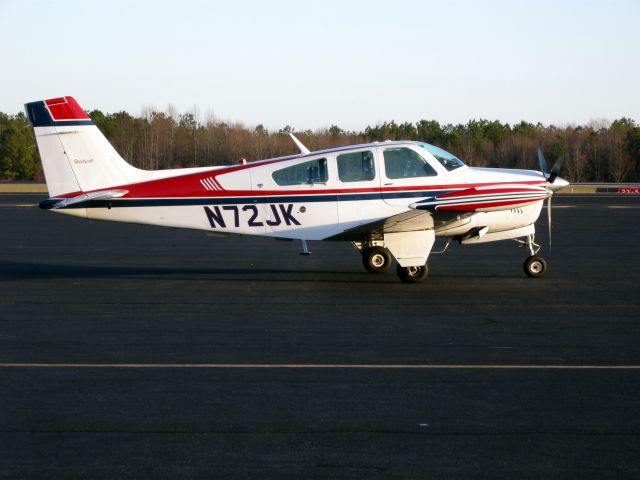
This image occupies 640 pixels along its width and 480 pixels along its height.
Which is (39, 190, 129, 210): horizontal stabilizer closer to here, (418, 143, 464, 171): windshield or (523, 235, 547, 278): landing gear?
(418, 143, 464, 171): windshield

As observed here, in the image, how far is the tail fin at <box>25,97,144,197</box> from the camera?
14789 mm

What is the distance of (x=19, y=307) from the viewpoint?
489 inches

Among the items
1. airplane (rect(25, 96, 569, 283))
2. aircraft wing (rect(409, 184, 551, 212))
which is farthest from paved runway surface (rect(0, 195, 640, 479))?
aircraft wing (rect(409, 184, 551, 212))

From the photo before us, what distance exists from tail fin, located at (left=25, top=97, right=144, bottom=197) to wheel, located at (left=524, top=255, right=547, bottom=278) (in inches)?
275

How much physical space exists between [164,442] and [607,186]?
174 ft

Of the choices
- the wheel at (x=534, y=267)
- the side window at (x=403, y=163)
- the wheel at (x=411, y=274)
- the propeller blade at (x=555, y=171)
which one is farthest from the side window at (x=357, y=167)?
the wheel at (x=534, y=267)

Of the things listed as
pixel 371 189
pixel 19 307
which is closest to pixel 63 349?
pixel 19 307

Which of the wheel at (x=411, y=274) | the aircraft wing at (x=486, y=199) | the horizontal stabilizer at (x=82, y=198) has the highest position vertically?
the horizontal stabilizer at (x=82, y=198)

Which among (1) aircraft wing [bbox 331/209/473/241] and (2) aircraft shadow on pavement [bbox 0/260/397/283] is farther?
(2) aircraft shadow on pavement [bbox 0/260/397/283]

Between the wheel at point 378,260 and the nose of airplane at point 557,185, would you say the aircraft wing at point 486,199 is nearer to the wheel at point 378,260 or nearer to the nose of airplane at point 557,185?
the nose of airplane at point 557,185

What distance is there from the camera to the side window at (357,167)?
48.8 ft

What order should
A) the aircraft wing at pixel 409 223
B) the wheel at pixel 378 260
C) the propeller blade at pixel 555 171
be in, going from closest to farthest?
the aircraft wing at pixel 409 223 → the propeller blade at pixel 555 171 → the wheel at pixel 378 260

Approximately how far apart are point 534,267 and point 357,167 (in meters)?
3.53

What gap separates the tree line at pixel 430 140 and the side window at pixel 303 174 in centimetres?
4528
